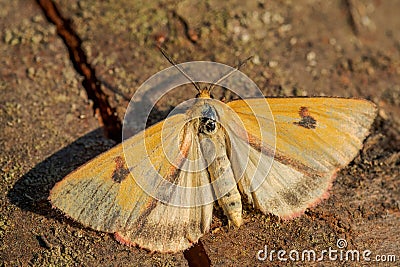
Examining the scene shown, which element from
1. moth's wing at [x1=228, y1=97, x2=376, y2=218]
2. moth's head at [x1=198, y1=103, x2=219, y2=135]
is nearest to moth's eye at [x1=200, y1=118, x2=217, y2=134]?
moth's head at [x1=198, y1=103, x2=219, y2=135]

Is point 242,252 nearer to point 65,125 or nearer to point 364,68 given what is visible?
point 65,125

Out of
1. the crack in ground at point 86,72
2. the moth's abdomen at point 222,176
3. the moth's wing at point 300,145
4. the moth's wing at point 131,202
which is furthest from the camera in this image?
the crack in ground at point 86,72

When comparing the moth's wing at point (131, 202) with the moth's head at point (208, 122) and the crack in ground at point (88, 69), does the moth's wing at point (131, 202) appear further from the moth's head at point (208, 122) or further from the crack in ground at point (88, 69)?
the crack in ground at point (88, 69)

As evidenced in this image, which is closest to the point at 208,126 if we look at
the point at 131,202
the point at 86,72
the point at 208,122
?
the point at 208,122

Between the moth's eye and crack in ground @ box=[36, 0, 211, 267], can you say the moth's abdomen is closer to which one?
the moth's eye

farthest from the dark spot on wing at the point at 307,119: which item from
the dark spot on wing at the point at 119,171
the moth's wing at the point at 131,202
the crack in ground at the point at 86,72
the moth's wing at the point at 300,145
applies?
the crack in ground at the point at 86,72
